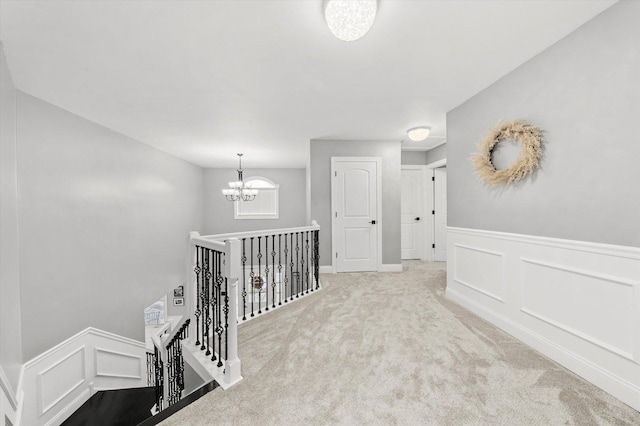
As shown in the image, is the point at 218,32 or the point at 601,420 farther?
the point at 218,32

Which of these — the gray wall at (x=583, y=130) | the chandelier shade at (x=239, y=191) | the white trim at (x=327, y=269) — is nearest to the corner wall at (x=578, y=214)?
the gray wall at (x=583, y=130)

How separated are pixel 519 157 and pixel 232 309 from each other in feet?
8.96

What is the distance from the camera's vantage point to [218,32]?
1843mm

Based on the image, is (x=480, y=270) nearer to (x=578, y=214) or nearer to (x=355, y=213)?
(x=578, y=214)

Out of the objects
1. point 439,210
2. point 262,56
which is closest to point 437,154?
point 439,210

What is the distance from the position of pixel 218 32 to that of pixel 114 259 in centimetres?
377

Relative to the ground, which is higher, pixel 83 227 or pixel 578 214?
pixel 578 214

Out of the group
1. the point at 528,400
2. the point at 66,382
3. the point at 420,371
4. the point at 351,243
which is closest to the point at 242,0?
the point at 420,371

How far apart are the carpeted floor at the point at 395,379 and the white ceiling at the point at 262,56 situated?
246 cm

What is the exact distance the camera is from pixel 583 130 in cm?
181

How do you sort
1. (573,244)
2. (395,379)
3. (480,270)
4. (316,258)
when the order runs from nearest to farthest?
(395,379) < (573,244) < (480,270) < (316,258)

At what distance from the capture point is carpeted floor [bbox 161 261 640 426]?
1.45 meters

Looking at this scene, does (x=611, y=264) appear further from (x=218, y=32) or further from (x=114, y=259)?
(x=114, y=259)

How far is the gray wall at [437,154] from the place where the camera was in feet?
17.8
